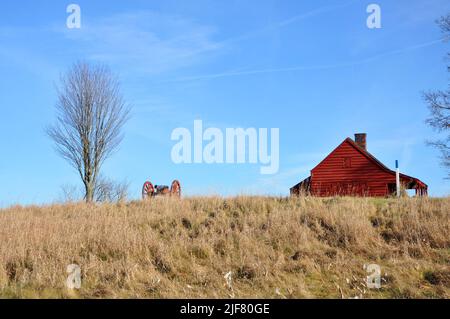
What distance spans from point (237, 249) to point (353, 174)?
27.7 m

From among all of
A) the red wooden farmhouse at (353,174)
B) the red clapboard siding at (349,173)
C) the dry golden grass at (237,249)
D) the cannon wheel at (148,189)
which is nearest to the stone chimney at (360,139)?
the red wooden farmhouse at (353,174)

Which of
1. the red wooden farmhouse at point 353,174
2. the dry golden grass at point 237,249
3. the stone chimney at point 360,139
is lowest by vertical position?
the dry golden grass at point 237,249

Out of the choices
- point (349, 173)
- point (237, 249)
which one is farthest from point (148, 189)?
point (349, 173)

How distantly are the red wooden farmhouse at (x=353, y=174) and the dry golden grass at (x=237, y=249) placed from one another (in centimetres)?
2130

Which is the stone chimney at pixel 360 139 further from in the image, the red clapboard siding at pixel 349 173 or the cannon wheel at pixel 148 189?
the cannon wheel at pixel 148 189

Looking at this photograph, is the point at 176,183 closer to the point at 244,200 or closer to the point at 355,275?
the point at 244,200

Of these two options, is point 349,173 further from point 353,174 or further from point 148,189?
point 148,189

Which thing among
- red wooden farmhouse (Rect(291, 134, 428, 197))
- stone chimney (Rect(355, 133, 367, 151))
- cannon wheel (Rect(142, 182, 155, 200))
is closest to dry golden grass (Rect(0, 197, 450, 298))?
cannon wheel (Rect(142, 182, 155, 200))

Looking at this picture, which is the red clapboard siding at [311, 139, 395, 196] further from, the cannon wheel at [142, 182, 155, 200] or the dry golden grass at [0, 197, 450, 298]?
the dry golden grass at [0, 197, 450, 298]

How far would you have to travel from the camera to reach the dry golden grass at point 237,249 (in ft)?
31.4

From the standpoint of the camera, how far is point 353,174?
124ft

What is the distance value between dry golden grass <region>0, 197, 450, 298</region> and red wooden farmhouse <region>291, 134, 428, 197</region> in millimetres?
21296
